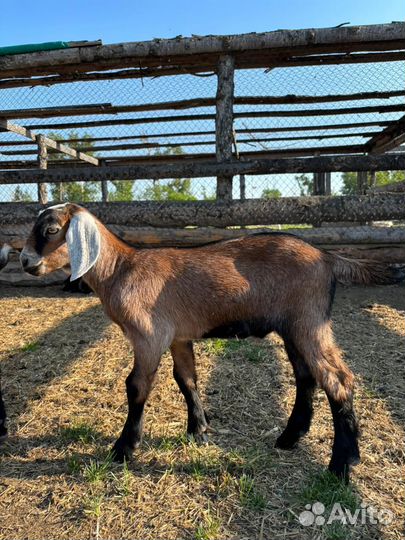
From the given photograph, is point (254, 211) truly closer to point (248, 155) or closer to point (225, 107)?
point (225, 107)

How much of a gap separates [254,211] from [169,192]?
1444 centimetres

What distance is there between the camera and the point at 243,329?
2.78m

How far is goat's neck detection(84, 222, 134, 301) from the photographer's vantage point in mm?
2916

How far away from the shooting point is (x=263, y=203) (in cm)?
600

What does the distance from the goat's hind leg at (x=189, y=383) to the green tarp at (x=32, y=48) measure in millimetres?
4665

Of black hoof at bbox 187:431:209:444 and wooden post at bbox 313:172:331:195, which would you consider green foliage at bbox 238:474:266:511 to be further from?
wooden post at bbox 313:172:331:195

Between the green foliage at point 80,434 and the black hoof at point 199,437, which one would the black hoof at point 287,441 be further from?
the green foliage at point 80,434

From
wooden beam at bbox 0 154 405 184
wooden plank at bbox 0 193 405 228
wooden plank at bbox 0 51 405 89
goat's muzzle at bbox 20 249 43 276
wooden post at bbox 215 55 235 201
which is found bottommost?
goat's muzzle at bbox 20 249 43 276

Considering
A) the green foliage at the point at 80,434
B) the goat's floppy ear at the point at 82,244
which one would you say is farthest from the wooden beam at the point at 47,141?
the green foliage at the point at 80,434

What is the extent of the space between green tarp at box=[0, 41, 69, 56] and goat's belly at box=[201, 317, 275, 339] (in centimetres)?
479

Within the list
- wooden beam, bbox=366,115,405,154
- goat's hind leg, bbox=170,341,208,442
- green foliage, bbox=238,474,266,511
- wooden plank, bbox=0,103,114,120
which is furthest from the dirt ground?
wooden beam, bbox=366,115,405,154

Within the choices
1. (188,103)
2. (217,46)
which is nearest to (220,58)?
(217,46)

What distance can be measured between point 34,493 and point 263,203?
4.53m

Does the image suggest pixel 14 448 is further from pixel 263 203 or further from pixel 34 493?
pixel 263 203
